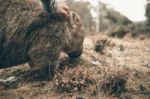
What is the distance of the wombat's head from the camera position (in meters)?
8.07

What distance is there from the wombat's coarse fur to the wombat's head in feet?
1.11

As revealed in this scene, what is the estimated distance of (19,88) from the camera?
7453mm

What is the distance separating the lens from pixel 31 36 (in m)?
7.56

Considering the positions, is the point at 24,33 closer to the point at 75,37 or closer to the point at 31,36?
the point at 31,36

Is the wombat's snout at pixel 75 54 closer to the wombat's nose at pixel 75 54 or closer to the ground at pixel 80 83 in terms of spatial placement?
the wombat's nose at pixel 75 54

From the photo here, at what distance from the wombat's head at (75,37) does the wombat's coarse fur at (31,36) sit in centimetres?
34

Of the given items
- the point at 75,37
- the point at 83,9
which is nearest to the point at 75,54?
the point at 75,37

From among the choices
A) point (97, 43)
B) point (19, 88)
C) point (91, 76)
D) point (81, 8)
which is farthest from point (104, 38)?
point (81, 8)

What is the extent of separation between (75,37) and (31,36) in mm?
1096

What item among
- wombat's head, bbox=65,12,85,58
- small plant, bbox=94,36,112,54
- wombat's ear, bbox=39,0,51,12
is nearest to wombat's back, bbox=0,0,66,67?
wombat's ear, bbox=39,0,51,12

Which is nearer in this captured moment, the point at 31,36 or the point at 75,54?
the point at 31,36

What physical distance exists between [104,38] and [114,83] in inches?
122

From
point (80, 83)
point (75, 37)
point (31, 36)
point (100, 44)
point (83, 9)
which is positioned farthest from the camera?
point (83, 9)

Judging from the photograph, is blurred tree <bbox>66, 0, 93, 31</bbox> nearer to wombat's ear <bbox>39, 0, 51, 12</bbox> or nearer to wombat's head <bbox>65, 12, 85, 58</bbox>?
wombat's head <bbox>65, 12, 85, 58</bbox>
